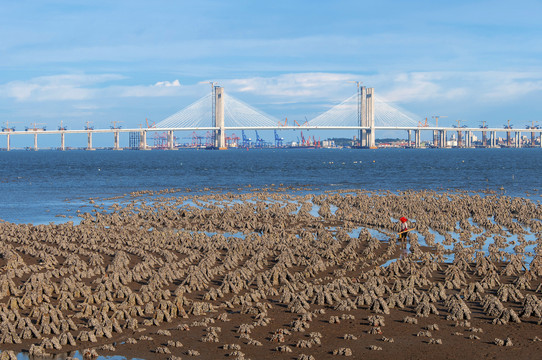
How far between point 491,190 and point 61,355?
36486 millimetres

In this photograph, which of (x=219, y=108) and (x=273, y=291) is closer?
(x=273, y=291)

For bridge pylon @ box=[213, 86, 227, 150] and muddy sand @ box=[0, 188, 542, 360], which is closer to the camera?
muddy sand @ box=[0, 188, 542, 360]

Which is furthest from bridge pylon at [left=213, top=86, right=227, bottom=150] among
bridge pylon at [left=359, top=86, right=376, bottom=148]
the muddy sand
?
the muddy sand

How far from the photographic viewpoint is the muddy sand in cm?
1169

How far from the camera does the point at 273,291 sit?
14.8m

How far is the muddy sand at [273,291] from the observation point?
460 inches

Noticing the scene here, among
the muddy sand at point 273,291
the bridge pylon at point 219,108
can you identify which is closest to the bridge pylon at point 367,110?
the bridge pylon at point 219,108

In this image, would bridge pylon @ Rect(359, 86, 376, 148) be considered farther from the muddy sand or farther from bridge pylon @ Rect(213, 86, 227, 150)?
the muddy sand

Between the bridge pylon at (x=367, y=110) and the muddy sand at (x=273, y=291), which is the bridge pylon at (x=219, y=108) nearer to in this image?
the bridge pylon at (x=367, y=110)

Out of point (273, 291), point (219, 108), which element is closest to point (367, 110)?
point (219, 108)

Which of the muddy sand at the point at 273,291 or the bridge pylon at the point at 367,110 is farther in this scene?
the bridge pylon at the point at 367,110

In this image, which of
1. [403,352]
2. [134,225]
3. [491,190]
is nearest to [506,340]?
[403,352]

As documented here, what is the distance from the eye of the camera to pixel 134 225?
2623cm

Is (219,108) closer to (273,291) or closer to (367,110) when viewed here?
(367,110)
